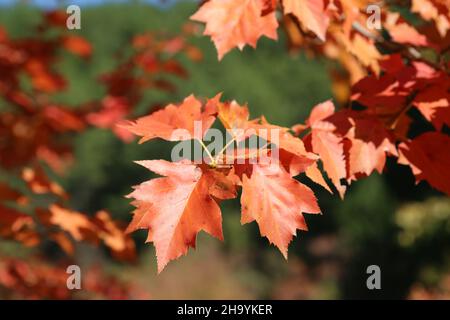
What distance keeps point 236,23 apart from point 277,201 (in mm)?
416

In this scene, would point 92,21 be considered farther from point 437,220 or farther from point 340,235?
point 437,220

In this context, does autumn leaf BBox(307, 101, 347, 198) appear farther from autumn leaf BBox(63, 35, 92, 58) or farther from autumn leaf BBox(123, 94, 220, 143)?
autumn leaf BBox(63, 35, 92, 58)

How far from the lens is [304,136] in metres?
1.19

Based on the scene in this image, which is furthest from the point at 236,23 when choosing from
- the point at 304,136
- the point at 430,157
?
the point at 430,157

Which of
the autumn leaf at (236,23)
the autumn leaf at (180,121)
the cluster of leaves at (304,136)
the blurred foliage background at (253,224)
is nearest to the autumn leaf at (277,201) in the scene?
the cluster of leaves at (304,136)

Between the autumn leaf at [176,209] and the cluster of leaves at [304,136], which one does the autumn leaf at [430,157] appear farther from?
the autumn leaf at [176,209]

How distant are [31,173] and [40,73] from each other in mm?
1503

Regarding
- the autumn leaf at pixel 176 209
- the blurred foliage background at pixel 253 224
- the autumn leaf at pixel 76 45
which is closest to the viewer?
the autumn leaf at pixel 176 209

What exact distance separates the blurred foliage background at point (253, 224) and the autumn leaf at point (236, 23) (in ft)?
12.7

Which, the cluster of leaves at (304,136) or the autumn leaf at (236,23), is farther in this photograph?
the autumn leaf at (236,23)

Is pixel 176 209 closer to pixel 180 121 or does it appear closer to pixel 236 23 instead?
Answer: pixel 180 121

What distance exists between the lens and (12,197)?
5.41ft

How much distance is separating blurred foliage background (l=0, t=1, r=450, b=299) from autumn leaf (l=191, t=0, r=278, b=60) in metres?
3.87

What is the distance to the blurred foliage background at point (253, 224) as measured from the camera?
22.0ft
